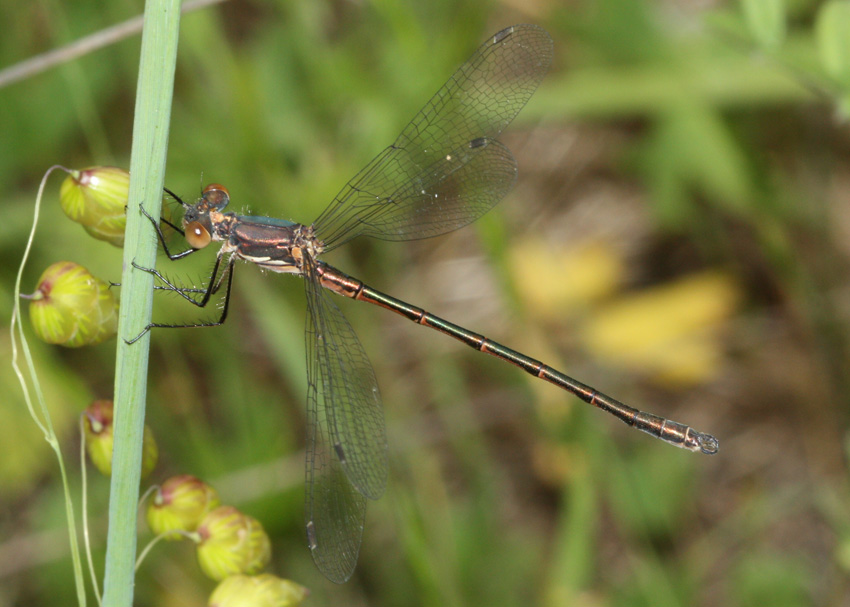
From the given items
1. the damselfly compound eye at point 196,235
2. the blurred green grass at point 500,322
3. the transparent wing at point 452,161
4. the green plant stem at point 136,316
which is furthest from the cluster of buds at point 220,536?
the blurred green grass at point 500,322

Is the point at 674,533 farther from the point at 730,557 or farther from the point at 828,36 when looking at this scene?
the point at 828,36

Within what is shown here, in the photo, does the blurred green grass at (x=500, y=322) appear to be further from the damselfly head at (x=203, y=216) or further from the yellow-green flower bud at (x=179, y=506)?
the yellow-green flower bud at (x=179, y=506)

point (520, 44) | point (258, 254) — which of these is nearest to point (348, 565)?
point (258, 254)

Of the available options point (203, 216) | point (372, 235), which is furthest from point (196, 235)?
point (372, 235)

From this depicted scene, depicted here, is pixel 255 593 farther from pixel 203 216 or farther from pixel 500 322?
pixel 500 322

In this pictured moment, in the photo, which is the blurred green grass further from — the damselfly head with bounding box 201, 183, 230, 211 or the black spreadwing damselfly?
the damselfly head with bounding box 201, 183, 230, 211

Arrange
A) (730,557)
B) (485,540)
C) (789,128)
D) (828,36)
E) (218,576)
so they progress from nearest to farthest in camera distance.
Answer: (218,576) → (828,36) → (485,540) → (730,557) → (789,128)
